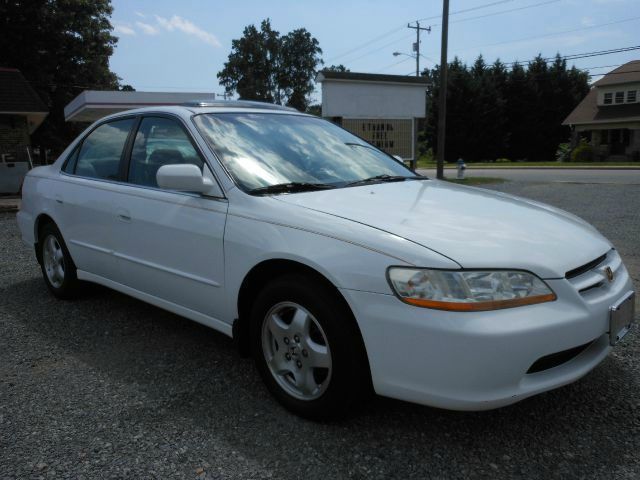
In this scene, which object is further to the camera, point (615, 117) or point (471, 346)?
→ point (615, 117)

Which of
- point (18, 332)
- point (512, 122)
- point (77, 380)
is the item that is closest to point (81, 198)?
point (18, 332)

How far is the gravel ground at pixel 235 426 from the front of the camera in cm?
230

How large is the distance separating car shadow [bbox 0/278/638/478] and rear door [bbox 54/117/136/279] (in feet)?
2.35

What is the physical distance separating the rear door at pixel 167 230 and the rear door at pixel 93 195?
6.2 inches

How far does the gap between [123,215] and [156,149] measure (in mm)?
494

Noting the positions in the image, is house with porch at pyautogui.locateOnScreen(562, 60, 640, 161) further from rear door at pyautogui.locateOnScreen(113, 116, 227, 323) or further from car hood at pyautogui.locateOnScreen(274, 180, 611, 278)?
rear door at pyautogui.locateOnScreen(113, 116, 227, 323)

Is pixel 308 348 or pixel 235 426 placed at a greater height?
pixel 308 348

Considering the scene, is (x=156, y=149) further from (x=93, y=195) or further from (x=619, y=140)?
(x=619, y=140)

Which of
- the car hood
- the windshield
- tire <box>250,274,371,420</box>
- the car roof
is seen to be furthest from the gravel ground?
the car roof

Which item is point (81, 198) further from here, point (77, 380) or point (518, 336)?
point (518, 336)

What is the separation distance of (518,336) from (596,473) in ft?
2.29

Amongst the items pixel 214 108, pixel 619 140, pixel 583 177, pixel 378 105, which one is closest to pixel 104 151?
pixel 214 108

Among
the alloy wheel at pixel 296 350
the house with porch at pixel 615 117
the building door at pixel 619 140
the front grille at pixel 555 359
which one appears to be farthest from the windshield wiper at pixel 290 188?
the building door at pixel 619 140

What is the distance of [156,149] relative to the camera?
3635 mm
